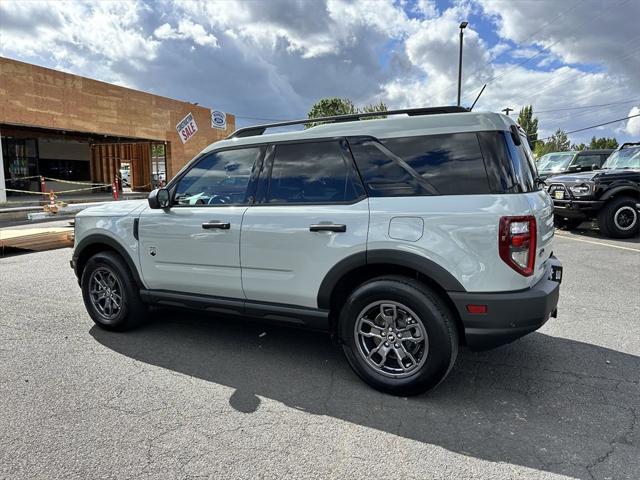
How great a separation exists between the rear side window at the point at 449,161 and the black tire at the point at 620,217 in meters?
8.78

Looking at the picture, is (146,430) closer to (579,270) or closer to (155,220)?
(155,220)

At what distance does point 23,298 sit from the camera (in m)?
5.61

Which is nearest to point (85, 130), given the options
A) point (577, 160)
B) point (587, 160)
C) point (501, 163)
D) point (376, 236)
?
point (577, 160)

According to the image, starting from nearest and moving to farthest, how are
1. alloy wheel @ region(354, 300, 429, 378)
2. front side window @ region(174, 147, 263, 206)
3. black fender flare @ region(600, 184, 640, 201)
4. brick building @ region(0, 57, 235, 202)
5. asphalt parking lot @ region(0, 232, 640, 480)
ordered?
asphalt parking lot @ region(0, 232, 640, 480), alloy wheel @ region(354, 300, 429, 378), front side window @ region(174, 147, 263, 206), black fender flare @ region(600, 184, 640, 201), brick building @ region(0, 57, 235, 202)

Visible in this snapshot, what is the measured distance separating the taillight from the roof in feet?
2.13

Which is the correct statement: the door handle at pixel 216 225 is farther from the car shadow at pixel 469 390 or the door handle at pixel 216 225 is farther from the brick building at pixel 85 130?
the brick building at pixel 85 130

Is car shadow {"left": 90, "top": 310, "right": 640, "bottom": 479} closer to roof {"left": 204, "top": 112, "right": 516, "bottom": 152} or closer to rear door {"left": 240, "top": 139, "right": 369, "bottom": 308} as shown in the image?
rear door {"left": 240, "top": 139, "right": 369, "bottom": 308}

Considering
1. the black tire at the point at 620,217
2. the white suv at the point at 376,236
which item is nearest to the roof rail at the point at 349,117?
the white suv at the point at 376,236

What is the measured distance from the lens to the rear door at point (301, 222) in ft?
10.6

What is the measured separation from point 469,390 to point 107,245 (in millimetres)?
3621

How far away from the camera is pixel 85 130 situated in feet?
72.8

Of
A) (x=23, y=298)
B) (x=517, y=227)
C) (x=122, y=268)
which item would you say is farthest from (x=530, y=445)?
(x=23, y=298)

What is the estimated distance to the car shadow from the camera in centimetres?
261

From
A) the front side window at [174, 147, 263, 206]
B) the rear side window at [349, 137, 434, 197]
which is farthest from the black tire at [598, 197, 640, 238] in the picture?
the front side window at [174, 147, 263, 206]
